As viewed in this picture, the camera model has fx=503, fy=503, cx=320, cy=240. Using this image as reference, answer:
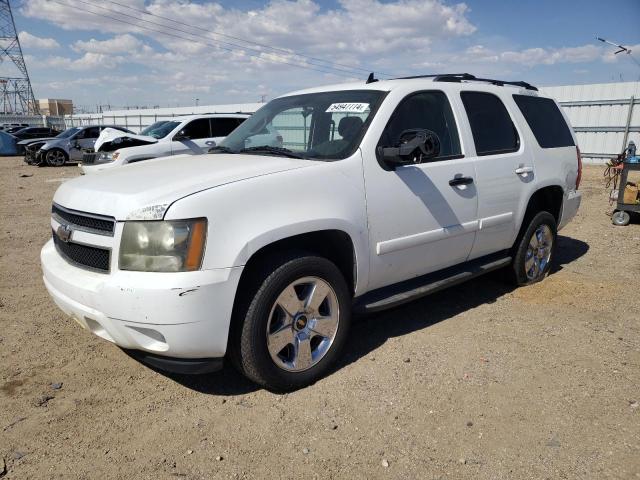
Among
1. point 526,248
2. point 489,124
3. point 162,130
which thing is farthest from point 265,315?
point 162,130

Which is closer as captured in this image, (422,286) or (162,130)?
(422,286)

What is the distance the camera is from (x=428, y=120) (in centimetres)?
388

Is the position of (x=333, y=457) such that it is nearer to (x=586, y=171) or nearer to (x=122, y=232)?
(x=122, y=232)

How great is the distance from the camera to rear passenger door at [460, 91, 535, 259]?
416 centimetres

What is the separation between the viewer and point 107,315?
2.69 metres

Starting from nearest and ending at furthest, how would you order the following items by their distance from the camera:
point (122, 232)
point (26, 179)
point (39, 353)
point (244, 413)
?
point (122, 232) < point (244, 413) < point (39, 353) < point (26, 179)

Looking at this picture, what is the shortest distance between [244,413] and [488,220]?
2550mm

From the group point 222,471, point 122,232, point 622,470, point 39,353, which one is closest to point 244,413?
point 222,471

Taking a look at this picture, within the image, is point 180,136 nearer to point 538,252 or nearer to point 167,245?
point 538,252

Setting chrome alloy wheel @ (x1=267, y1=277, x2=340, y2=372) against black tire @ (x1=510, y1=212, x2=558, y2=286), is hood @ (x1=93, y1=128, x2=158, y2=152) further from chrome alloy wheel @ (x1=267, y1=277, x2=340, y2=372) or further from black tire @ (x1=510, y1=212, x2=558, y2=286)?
chrome alloy wheel @ (x1=267, y1=277, x2=340, y2=372)

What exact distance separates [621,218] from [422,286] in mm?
6276

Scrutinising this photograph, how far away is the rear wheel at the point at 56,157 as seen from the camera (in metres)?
19.3

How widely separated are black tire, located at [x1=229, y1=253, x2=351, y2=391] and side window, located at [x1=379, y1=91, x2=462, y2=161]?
1030 mm

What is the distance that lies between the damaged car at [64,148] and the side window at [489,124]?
17823mm
